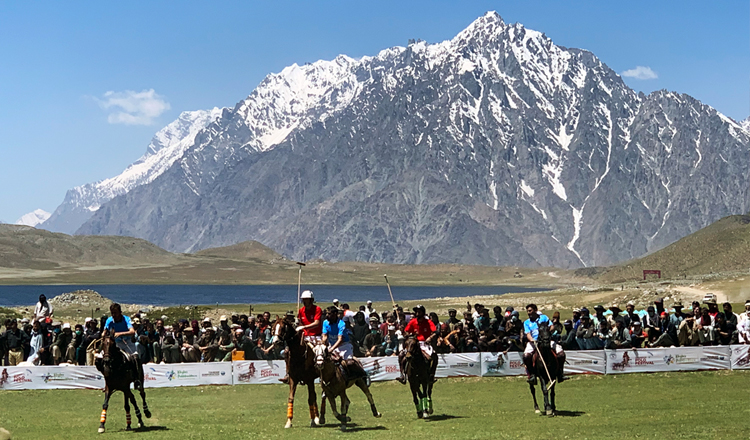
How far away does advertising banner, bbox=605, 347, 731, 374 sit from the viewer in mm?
33219

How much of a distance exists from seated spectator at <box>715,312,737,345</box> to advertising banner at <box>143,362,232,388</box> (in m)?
19.3

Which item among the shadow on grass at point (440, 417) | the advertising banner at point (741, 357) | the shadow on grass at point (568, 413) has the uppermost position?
the advertising banner at point (741, 357)

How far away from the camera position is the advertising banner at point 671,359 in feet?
109

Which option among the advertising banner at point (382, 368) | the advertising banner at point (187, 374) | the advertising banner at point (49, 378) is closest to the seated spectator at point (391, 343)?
the advertising banner at point (382, 368)

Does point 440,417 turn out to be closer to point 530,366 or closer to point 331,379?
point 530,366

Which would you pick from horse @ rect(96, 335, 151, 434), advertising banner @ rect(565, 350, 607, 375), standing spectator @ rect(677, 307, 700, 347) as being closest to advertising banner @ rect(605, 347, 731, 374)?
advertising banner @ rect(565, 350, 607, 375)

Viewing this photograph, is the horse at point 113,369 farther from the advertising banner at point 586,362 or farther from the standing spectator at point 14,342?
the advertising banner at point 586,362

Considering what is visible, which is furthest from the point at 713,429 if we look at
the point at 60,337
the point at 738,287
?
the point at 738,287

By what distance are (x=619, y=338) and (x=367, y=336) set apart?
10155mm

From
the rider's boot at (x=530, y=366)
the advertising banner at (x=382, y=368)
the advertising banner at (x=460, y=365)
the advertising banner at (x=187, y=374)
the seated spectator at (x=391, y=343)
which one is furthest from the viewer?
the seated spectator at (x=391, y=343)

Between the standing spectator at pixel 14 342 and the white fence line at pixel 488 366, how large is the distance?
13.8 feet

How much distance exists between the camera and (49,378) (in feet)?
103

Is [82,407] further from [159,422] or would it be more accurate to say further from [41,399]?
[159,422]

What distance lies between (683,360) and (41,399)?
23.9 meters
